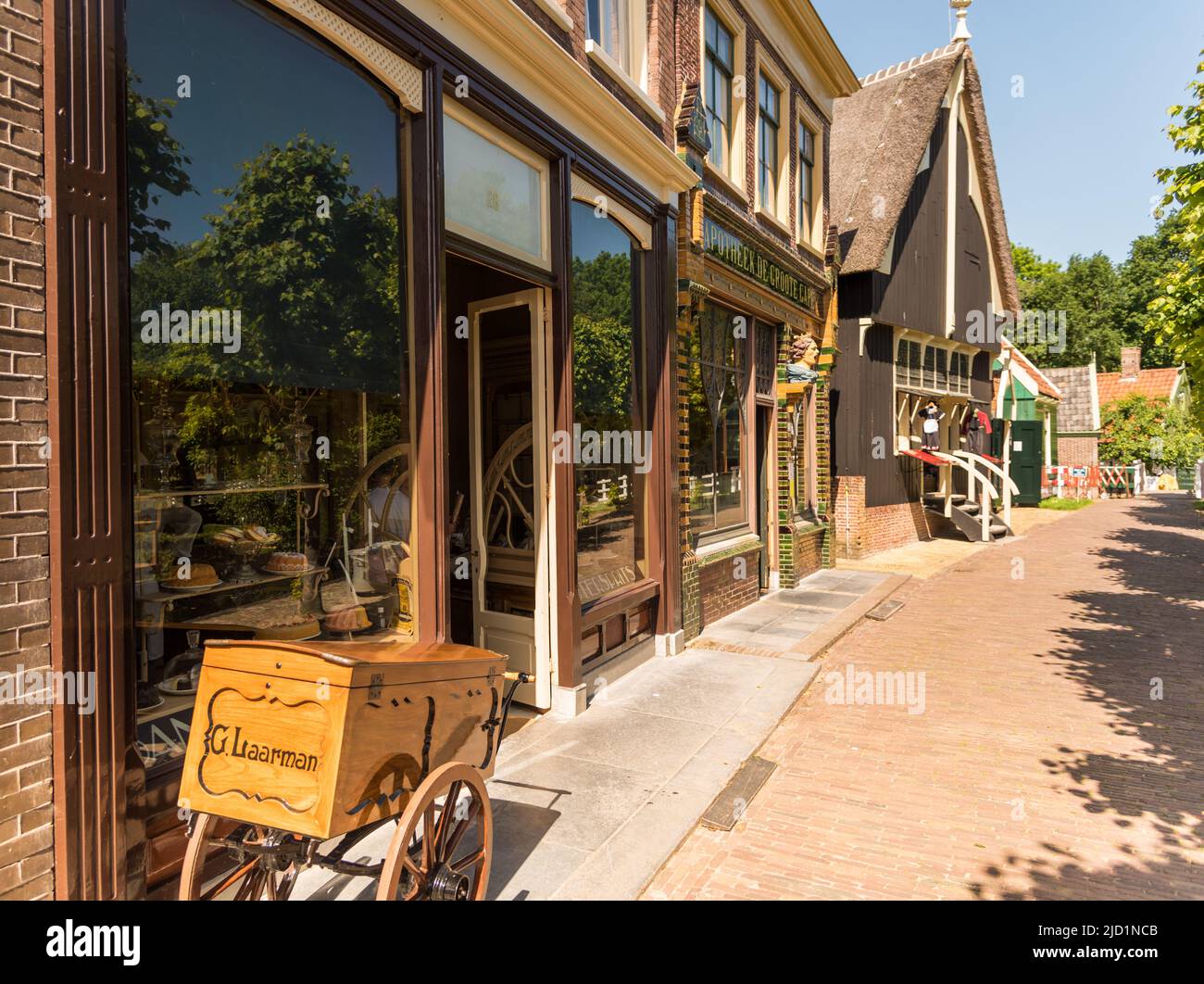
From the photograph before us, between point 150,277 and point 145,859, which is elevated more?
point 150,277

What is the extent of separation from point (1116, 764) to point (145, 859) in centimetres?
599

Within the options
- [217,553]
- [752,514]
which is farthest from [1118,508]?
Answer: [217,553]

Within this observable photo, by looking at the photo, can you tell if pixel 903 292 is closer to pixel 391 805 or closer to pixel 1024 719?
pixel 1024 719

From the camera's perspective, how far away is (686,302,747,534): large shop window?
890cm

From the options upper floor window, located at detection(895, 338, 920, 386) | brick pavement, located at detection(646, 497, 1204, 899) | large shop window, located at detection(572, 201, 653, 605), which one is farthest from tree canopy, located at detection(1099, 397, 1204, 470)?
large shop window, located at detection(572, 201, 653, 605)

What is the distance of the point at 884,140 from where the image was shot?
53.4 feet

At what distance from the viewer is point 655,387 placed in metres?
7.82

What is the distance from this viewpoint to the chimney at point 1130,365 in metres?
41.3

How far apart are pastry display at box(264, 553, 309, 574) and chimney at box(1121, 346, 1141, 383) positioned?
48.8 m

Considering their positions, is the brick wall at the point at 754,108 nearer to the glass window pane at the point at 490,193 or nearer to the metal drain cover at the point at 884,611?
the glass window pane at the point at 490,193

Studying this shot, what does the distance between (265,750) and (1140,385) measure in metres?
50.2

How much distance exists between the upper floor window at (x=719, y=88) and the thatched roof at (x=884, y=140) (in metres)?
6.27

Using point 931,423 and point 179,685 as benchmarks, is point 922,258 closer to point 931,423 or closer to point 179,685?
point 931,423

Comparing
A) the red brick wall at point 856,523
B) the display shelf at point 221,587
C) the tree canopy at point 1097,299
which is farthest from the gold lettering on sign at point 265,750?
the tree canopy at point 1097,299
